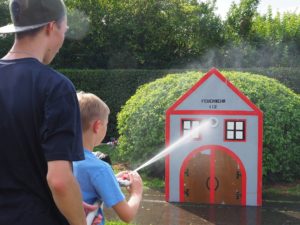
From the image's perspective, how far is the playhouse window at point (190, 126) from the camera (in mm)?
5641

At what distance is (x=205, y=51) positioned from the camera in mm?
14602

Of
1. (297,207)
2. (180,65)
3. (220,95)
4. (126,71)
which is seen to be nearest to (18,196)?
(220,95)

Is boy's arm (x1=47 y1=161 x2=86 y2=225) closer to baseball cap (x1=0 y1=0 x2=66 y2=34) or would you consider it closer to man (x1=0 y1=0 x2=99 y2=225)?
man (x1=0 y1=0 x2=99 y2=225)

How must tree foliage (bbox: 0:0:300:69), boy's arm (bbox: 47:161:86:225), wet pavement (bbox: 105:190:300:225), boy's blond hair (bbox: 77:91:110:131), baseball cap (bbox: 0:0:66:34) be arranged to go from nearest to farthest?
1. boy's arm (bbox: 47:161:86:225)
2. baseball cap (bbox: 0:0:66:34)
3. boy's blond hair (bbox: 77:91:110:131)
4. wet pavement (bbox: 105:190:300:225)
5. tree foliage (bbox: 0:0:300:69)

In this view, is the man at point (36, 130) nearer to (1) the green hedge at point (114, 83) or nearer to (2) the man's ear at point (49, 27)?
(2) the man's ear at point (49, 27)

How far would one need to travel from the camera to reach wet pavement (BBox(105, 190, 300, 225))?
5.07 m

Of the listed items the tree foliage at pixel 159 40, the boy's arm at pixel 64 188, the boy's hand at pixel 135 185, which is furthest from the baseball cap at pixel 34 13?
the tree foliage at pixel 159 40

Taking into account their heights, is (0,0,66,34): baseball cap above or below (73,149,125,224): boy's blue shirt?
above

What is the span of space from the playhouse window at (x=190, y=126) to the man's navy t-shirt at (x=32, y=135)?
159 inches

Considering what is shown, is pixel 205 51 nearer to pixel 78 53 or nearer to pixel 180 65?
pixel 180 65

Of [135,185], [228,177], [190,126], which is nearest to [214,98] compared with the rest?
[190,126]

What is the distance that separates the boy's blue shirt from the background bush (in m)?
4.56

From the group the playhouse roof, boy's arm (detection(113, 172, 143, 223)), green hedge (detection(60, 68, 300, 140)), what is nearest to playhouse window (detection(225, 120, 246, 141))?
the playhouse roof

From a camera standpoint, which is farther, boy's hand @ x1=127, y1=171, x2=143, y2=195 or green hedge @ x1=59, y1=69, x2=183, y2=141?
green hedge @ x1=59, y1=69, x2=183, y2=141
